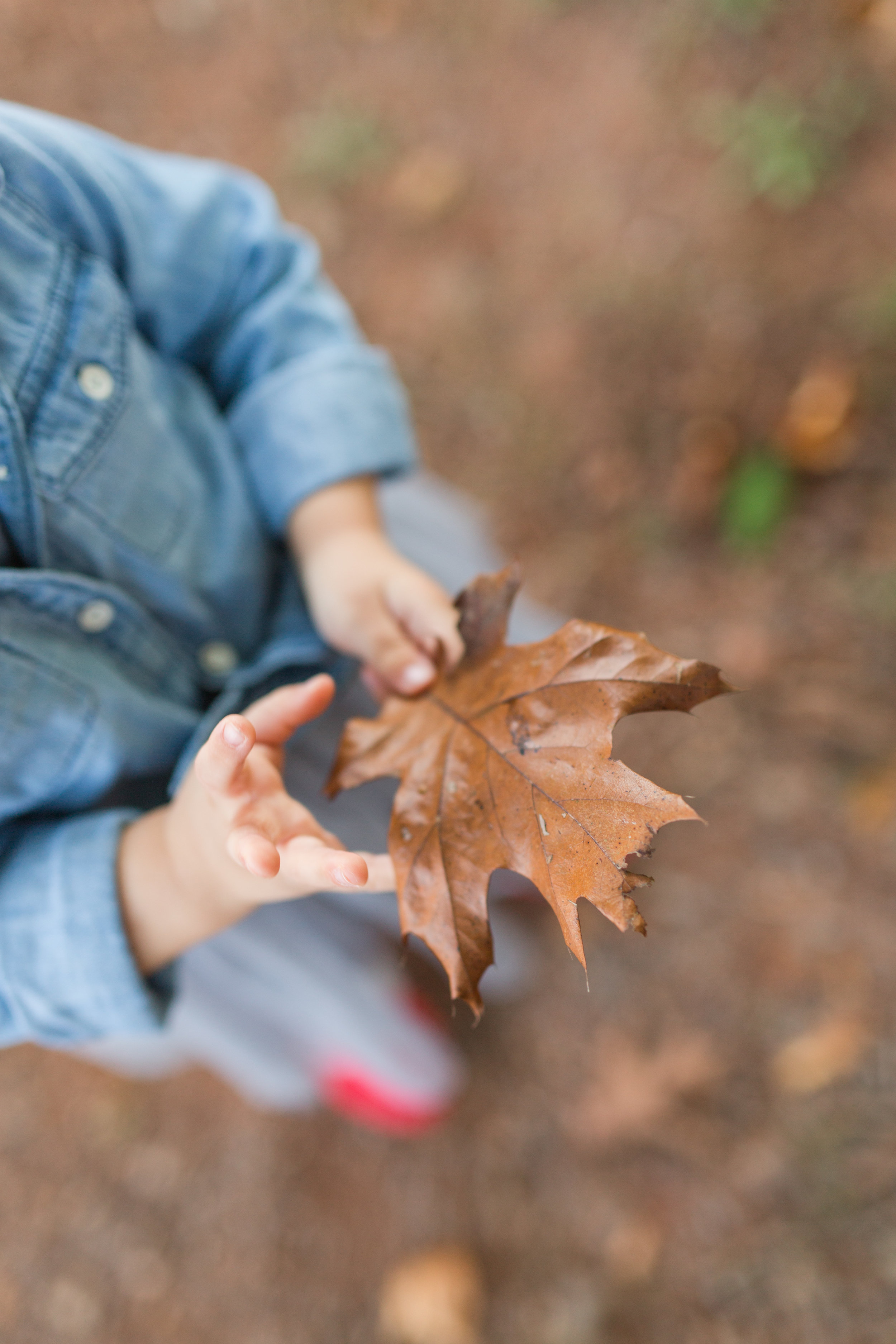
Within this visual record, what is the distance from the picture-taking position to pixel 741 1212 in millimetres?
1477

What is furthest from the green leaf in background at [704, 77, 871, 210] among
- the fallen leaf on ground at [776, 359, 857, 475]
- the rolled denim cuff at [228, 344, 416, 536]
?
the rolled denim cuff at [228, 344, 416, 536]

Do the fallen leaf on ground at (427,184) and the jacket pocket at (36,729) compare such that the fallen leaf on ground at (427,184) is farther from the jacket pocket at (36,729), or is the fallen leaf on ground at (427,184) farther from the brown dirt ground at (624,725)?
the jacket pocket at (36,729)

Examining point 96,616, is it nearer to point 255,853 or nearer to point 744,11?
point 255,853

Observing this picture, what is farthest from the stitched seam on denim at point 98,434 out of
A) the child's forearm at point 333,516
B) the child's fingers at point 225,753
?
the child's fingers at point 225,753

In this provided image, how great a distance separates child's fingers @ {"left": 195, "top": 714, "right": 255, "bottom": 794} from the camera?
2.08ft

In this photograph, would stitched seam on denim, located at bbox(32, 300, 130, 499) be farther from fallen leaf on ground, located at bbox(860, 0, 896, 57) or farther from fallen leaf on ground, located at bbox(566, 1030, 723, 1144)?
fallen leaf on ground, located at bbox(860, 0, 896, 57)

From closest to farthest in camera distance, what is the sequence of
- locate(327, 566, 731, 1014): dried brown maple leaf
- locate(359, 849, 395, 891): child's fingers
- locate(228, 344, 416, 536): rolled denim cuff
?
locate(327, 566, 731, 1014): dried brown maple leaf, locate(359, 849, 395, 891): child's fingers, locate(228, 344, 416, 536): rolled denim cuff

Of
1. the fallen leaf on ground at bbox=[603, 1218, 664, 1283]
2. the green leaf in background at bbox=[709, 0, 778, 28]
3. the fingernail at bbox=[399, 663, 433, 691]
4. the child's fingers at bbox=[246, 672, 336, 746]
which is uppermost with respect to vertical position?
the green leaf in background at bbox=[709, 0, 778, 28]

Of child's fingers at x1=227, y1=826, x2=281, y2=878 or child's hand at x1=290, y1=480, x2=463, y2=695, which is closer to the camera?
child's fingers at x1=227, y1=826, x2=281, y2=878

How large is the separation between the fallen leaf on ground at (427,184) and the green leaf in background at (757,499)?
100cm

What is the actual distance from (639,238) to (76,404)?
64.7 inches

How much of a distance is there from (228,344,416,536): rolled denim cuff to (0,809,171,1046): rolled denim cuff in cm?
43

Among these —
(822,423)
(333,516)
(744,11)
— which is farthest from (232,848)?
(744,11)

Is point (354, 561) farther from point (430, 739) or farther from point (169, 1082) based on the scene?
point (169, 1082)
